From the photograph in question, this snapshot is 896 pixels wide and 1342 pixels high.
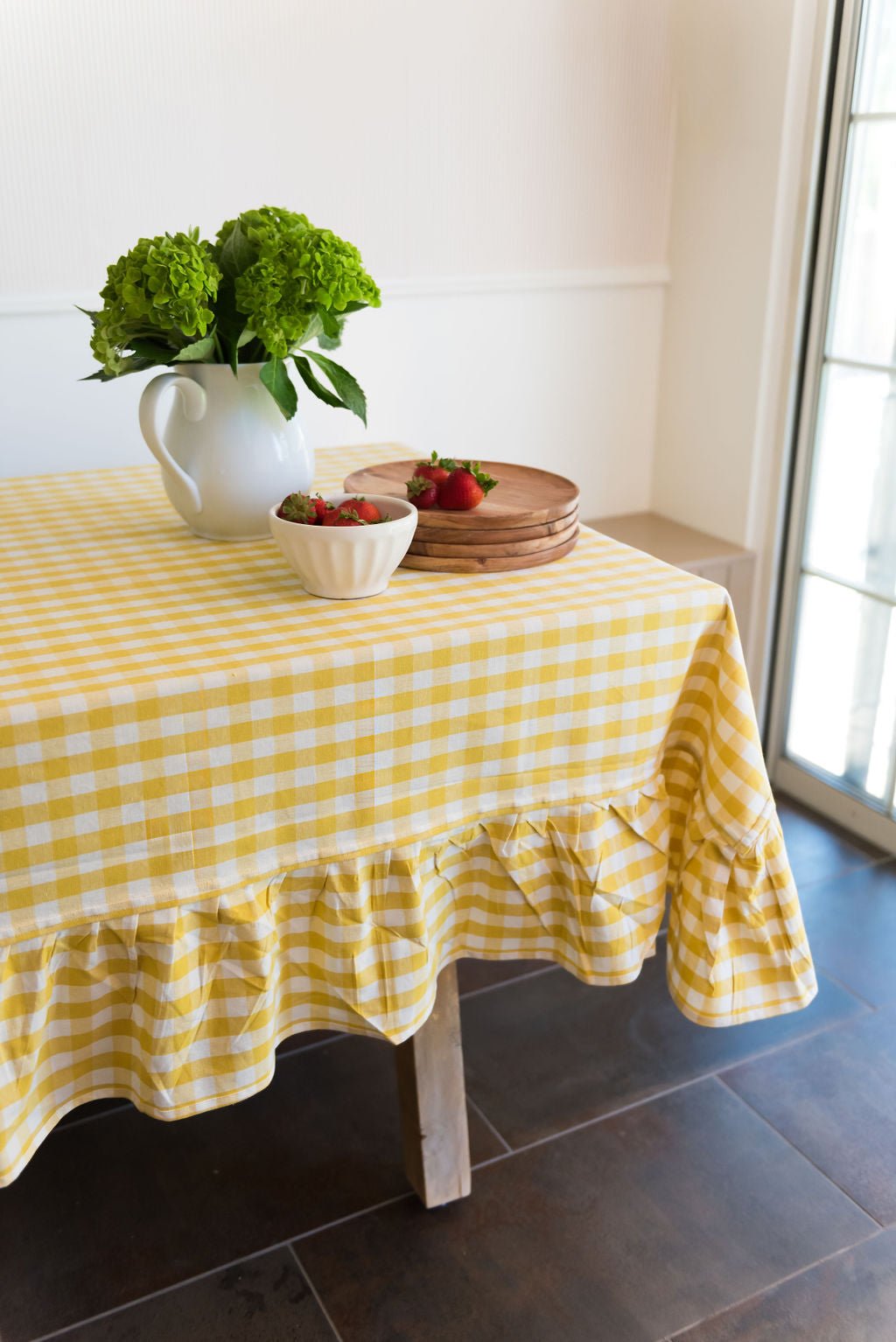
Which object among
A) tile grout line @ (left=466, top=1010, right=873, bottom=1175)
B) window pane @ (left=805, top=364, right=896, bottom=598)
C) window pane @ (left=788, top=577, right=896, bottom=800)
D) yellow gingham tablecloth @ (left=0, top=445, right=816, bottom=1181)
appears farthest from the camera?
window pane @ (left=788, top=577, right=896, bottom=800)

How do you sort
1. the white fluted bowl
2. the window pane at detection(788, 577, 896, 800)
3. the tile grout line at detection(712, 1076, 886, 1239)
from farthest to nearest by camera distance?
the window pane at detection(788, 577, 896, 800) → the tile grout line at detection(712, 1076, 886, 1239) → the white fluted bowl

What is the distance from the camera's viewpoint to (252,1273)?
146 centimetres

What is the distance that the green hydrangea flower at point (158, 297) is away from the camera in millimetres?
1252

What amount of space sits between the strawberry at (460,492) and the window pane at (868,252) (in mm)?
1202

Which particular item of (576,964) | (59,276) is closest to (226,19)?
(59,276)

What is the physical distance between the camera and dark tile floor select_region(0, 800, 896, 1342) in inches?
55.8

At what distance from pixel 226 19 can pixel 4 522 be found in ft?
3.42

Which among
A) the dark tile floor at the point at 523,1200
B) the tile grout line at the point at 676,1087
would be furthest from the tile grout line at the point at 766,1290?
the tile grout line at the point at 676,1087

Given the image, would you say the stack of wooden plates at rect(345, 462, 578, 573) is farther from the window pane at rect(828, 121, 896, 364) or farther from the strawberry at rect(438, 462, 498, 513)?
the window pane at rect(828, 121, 896, 364)

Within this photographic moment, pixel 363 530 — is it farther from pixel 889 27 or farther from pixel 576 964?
pixel 889 27

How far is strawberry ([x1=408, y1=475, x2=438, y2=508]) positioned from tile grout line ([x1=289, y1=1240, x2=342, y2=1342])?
93 centimetres

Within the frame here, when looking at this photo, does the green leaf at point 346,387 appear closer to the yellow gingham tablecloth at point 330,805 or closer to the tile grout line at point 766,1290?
the yellow gingham tablecloth at point 330,805

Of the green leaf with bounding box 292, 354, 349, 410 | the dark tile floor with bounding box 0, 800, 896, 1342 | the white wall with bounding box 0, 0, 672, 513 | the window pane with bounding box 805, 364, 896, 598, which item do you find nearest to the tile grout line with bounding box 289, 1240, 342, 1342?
the dark tile floor with bounding box 0, 800, 896, 1342

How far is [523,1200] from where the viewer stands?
1575 millimetres
